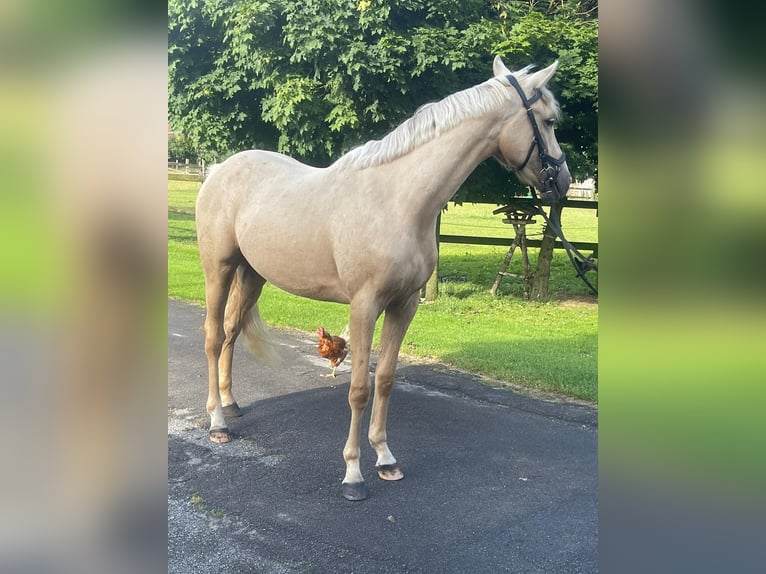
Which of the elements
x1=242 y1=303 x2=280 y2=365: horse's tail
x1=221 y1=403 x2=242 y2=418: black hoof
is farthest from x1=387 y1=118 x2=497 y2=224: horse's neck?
x1=221 y1=403 x2=242 y2=418: black hoof

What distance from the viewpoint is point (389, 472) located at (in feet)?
12.4

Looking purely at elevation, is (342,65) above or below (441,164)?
above

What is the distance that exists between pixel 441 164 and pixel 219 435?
8.35 feet

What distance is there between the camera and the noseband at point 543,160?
3.29 m

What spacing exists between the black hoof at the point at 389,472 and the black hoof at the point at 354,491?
0.23m

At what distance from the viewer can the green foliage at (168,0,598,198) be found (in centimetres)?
699

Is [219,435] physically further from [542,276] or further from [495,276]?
[495,276]

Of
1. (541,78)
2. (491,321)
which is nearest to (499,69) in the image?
(541,78)

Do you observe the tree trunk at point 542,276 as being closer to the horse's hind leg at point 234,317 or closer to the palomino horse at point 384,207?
the horse's hind leg at point 234,317

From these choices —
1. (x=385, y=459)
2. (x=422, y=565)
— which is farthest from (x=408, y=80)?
(x=422, y=565)
